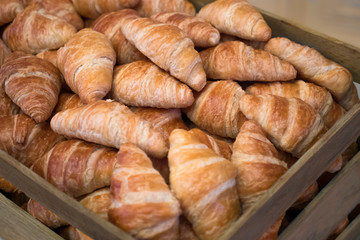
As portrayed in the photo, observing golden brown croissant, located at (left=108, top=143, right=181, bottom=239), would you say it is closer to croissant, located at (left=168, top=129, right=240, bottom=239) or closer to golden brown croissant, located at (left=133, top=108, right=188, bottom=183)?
croissant, located at (left=168, top=129, right=240, bottom=239)

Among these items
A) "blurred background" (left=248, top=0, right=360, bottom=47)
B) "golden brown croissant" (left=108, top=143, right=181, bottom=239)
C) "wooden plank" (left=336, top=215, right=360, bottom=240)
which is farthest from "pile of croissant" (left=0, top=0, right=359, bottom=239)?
"blurred background" (left=248, top=0, right=360, bottom=47)

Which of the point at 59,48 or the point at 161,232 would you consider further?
the point at 59,48

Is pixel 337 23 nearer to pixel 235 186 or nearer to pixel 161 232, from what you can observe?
pixel 235 186

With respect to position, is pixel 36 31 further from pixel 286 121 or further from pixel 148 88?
pixel 286 121

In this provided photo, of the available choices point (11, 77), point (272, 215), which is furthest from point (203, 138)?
point (11, 77)

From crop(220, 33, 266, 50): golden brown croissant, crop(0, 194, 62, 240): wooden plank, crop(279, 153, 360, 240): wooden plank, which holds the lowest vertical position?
crop(0, 194, 62, 240): wooden plank

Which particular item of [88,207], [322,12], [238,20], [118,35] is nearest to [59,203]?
[88,207]

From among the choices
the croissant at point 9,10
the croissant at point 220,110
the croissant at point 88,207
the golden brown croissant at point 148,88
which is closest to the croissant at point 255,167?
the croissant at point 220,110
